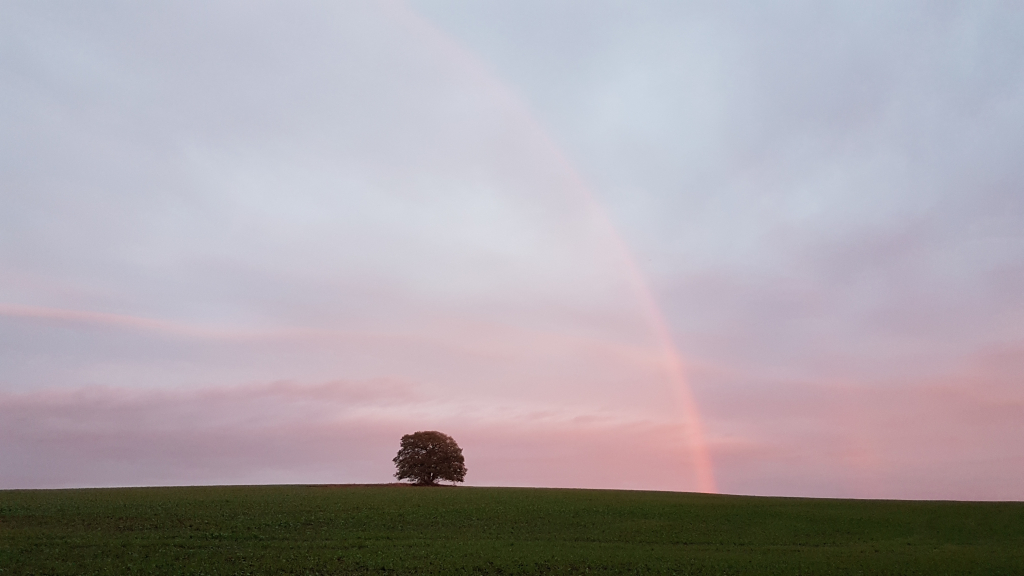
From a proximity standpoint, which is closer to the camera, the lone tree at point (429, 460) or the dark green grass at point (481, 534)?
the dark green grass at point (481, 534)

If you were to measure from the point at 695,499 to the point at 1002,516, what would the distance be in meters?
24.7

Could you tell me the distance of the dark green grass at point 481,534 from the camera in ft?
116

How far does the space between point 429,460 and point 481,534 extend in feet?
121

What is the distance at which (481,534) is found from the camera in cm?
4428

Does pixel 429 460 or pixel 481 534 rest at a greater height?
pixel 429 460

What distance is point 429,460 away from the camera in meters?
80.2

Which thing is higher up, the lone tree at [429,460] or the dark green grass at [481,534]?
the lone tree at [429,460]

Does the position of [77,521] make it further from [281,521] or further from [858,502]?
[858,502]

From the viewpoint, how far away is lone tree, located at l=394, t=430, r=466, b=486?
79.9m

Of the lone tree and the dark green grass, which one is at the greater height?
the lone tree

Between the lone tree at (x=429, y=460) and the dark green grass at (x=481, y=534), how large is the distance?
16497 millimetres

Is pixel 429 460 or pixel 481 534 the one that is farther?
pixel 429 460

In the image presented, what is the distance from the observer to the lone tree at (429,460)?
7988cm

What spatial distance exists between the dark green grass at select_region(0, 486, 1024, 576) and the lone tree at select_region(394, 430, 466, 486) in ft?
54.1
